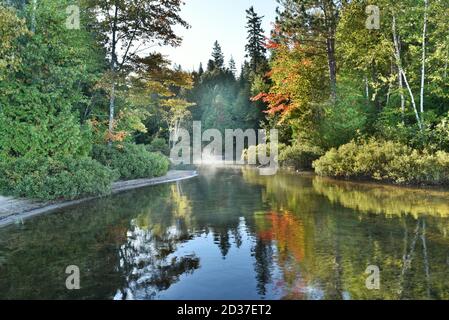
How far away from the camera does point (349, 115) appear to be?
2425cm

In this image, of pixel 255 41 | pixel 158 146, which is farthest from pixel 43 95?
pixel 255 41

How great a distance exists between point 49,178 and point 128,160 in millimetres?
7357

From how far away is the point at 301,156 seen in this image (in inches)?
1177

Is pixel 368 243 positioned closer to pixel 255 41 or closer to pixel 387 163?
pixel 387 163

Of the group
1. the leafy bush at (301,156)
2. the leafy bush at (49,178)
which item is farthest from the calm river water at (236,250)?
the leafy bush at (301,156)

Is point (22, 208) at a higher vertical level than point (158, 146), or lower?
lower

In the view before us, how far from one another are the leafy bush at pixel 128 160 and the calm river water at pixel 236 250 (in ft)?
20.4

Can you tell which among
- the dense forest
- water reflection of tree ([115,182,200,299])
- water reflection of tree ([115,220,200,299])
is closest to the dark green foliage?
the dense forest

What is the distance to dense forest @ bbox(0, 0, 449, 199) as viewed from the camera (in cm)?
1602
